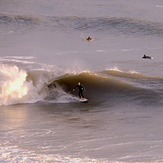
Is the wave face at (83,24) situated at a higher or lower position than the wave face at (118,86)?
higher

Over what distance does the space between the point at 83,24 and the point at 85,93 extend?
24378 millimetres

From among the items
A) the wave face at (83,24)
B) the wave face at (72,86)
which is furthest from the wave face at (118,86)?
the wave face at (83,24)

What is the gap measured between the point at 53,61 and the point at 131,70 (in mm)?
5461

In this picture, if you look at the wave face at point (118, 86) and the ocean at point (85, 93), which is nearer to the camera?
the ocean at point (85, 93)

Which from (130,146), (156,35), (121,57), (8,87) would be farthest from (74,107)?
(156,35)

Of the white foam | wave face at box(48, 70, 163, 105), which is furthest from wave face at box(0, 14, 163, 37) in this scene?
the white foam

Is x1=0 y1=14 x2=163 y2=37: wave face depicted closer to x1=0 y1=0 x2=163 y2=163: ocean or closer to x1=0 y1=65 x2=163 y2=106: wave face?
x1=0 y1=0 x2=163 y2=163: ocean

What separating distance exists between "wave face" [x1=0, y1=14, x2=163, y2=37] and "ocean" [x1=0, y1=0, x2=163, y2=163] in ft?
0.33

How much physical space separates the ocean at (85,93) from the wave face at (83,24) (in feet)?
0.33

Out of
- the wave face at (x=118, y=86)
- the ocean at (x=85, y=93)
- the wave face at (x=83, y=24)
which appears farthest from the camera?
the wave face at (x=83, y=24)

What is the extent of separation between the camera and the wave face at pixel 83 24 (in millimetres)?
41281

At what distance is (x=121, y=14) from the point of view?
4866 centimetres

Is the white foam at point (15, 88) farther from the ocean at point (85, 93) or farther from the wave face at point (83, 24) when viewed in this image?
the wave face at point (83, 24)

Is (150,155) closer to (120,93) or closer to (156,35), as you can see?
(120,93)
